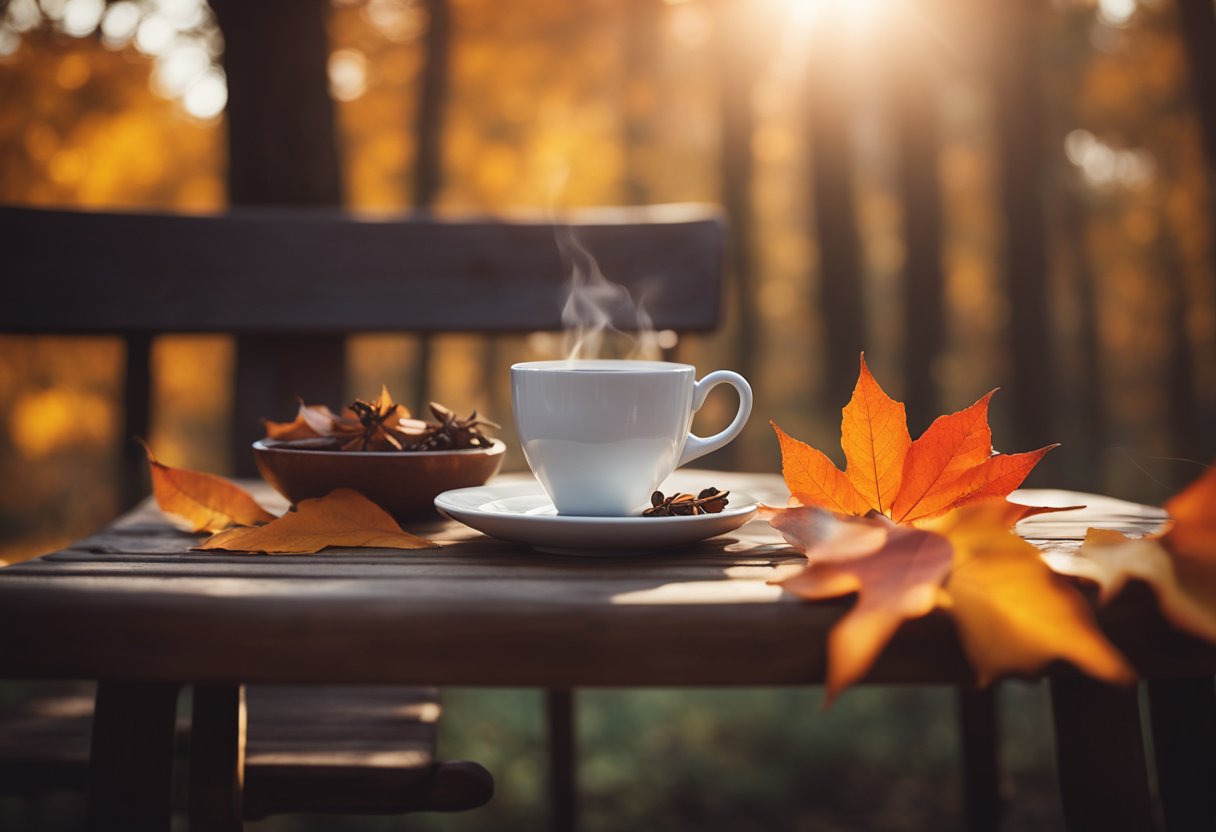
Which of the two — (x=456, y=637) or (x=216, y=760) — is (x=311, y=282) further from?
(x=456, y=637)

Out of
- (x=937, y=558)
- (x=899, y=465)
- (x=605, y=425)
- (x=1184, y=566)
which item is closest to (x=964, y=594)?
(x=937, y=558)

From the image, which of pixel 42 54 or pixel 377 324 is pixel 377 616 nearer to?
pixel 377 324

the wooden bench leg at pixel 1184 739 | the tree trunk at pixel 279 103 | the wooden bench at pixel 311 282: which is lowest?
the wooden bench leg at pixel 1184 739

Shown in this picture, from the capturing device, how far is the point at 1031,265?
5910 mm

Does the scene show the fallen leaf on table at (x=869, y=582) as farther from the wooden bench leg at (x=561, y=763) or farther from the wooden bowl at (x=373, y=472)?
the wooden bench leg at (x=561, y=763)

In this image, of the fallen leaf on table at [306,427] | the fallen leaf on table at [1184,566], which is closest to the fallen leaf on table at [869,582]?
the fallen leaf on table at [1184,566]

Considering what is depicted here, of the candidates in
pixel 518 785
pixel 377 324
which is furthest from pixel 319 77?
pixel 518 785

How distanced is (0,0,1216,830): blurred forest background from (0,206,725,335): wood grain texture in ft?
1.44

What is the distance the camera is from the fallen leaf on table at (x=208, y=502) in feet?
3.08

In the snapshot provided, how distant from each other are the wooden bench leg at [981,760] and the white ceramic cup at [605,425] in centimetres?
108

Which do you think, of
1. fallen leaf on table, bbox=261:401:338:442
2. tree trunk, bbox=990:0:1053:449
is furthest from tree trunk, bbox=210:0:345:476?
tree trunk, bbox=990:0:1053:449

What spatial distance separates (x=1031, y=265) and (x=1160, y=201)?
6.90 m

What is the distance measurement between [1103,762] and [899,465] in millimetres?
272

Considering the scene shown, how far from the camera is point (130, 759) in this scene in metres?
0.73
